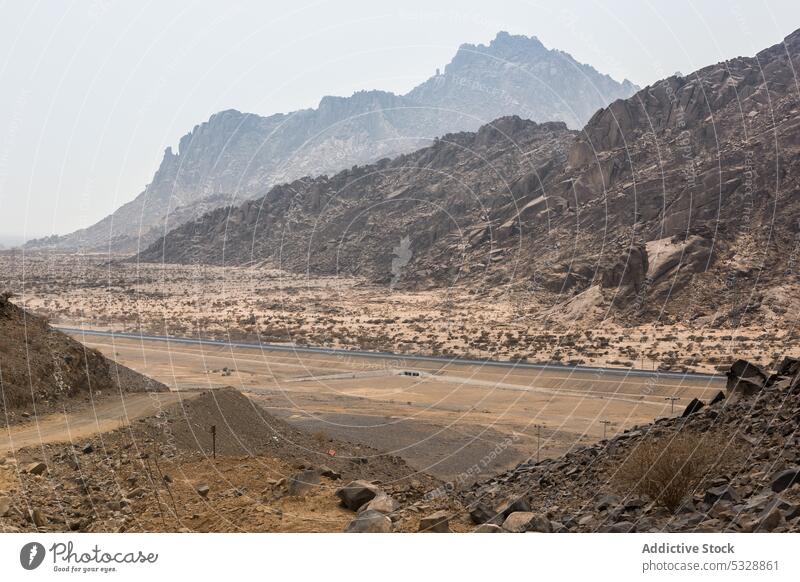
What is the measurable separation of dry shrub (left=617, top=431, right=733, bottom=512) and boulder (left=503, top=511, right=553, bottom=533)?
265 cm

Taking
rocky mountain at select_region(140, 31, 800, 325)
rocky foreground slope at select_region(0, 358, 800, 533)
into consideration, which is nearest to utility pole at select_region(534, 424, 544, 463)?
rocky foreground slope at select_region(0, 358, 800, 533)

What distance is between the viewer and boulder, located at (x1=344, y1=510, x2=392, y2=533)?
1159 cm

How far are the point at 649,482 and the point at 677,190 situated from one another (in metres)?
87.8

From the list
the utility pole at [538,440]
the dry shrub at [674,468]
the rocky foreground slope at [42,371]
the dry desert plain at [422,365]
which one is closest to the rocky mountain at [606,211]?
the dry desert plain at [422,365]

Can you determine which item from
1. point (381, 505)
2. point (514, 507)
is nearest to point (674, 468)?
point (514, 507)

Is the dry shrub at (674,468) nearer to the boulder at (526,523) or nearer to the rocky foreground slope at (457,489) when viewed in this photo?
the rocky foreground slope at (457,489)

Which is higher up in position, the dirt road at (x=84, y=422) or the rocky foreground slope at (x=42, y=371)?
the rocky foreground slope at (x=42, y=371)

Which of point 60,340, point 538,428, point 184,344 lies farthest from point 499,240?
point 60,340

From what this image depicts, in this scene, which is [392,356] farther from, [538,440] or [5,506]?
[5,506]

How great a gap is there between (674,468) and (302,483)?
8.24 meters

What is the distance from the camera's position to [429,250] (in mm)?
132875

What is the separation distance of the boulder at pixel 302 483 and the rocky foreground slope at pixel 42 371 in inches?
489

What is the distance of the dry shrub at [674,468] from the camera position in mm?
13789

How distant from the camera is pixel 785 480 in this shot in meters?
12.6
